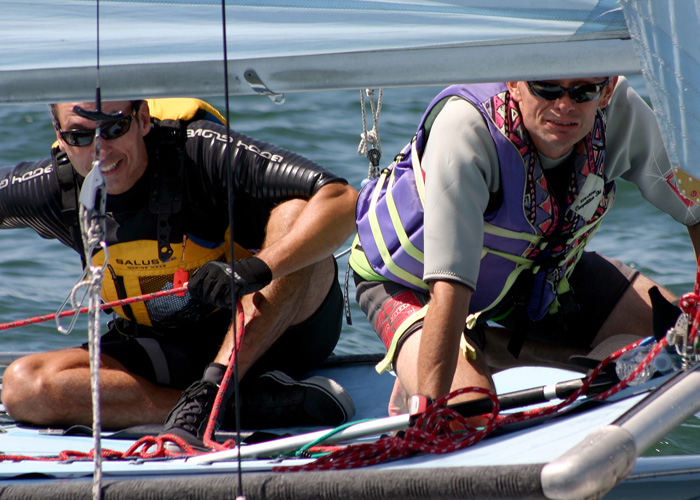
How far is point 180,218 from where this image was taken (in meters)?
2.20

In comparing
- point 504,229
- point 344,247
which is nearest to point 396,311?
point 504,229

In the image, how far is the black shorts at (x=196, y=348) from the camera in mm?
2291

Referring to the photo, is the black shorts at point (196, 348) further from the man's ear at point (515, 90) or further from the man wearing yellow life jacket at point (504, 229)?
the man's ear at point (515, 90)

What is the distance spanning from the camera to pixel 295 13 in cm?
157

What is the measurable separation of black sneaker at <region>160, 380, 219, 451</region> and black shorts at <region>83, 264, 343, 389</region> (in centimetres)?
20

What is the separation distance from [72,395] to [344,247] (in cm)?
225

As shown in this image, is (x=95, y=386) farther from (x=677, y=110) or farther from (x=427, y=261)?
(x=677, y=110)

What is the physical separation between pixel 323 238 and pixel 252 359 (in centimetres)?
32

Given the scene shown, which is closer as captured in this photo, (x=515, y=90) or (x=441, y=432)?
(x=441, y=432)

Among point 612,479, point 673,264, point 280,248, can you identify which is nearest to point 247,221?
point 280,248

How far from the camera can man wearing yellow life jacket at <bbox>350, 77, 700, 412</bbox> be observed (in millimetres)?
1724

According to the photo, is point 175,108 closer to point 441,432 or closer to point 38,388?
point 38,388

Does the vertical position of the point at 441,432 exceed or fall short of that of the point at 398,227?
it falls short

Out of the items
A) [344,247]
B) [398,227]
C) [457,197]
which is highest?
[457,197]
